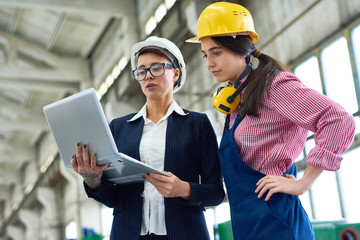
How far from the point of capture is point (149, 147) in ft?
8.32

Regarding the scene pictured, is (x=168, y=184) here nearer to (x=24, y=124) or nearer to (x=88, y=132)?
(x=88, y=132)

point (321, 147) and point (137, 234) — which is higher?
point (321, 147)

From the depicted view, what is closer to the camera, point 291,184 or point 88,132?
point 291,184

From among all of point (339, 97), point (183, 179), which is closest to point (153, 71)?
point (183, 179)

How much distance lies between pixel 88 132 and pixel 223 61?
0.68 meters

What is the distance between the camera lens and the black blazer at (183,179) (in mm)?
2396

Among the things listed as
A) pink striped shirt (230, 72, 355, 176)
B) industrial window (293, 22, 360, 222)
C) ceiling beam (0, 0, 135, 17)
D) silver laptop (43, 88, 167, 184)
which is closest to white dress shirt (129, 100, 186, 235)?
silver laptop (43, 88, 167, 184)

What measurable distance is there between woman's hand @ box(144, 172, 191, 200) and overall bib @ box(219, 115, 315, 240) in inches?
9.5

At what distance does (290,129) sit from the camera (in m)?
2.13

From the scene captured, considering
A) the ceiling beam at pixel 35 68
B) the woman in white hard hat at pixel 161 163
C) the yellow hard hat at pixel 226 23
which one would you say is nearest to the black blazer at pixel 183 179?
the woman in white hard hat at pixel 161 163

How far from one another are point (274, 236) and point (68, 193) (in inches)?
818

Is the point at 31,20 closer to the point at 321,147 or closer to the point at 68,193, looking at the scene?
the point at 68,193

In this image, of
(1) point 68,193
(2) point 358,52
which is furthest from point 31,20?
(2) point 358,52

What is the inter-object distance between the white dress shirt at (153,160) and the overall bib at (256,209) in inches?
16.2
